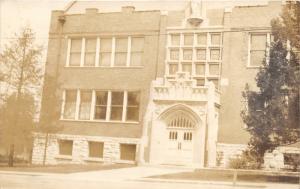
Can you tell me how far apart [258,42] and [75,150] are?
20.6 ft

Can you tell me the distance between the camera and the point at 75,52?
56.9 feet

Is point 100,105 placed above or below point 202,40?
below

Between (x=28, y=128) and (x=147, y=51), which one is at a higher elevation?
(x=147, y=51)

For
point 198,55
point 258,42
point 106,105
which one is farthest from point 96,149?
point 258,42

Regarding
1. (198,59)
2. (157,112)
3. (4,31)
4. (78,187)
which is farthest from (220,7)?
(78,187)

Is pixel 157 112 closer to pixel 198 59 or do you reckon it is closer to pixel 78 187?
pixel 198 59

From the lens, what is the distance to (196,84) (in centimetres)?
1650

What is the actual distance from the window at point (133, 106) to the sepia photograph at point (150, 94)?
0.06 metres

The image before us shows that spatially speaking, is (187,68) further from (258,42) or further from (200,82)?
(258,42)

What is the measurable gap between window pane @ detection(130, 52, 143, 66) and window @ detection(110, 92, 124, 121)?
1.41 m

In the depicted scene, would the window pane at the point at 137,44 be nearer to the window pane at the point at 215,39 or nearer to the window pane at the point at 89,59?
the window pane at the point at 89,59

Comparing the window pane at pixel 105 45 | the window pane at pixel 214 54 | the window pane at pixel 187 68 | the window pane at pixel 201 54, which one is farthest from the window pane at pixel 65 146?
the window pane at pixel 214 54

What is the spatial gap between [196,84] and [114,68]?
2904 millimetres

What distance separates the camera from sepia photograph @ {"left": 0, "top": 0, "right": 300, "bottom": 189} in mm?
10523
